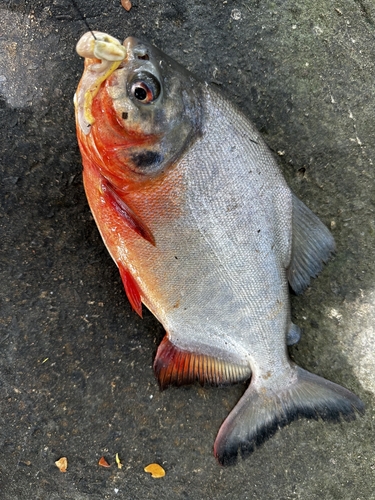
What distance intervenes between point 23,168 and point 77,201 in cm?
31

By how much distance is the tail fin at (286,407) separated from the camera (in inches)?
84.6

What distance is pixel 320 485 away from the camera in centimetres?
238

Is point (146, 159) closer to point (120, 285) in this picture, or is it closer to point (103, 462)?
point (120, 285)

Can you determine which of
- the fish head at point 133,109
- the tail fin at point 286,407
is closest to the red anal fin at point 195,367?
the tail fin at point 286,407

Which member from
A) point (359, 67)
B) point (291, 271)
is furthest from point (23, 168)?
point (359, 67)

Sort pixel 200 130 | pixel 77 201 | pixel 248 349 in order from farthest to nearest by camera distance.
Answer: pixel 77 201
pixel 248 349
pixel 200 130

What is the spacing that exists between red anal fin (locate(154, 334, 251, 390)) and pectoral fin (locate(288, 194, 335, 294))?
51 cm

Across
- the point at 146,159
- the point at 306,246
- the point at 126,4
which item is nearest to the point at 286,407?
the point at 306,246

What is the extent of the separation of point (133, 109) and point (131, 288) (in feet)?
2.71

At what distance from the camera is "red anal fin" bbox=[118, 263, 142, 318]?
6.79 feet

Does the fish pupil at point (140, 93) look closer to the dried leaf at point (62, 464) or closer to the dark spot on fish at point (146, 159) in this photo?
the dark spot on fish at point (146, 159)

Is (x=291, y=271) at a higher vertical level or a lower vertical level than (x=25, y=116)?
higher

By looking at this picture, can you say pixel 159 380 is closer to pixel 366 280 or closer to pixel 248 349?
pixel 248 349

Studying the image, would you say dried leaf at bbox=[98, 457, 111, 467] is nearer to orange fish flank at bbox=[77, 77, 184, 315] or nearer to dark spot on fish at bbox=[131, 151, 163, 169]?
orange fish flank at bbox=[77, 77, 184, 315]
